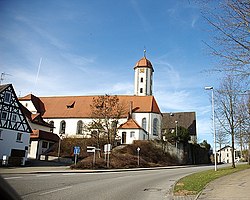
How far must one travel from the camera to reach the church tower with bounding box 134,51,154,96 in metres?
74.6

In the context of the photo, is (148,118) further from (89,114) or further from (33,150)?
(33,150)

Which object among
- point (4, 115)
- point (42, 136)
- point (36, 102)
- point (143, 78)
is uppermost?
point (143, 78)

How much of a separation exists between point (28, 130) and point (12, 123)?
2.74 m

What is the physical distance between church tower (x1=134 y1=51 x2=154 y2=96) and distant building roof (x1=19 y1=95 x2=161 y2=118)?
7410 mm

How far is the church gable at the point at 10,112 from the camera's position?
34.8m

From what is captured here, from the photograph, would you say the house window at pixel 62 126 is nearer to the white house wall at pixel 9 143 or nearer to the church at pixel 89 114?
the church at pixel 89 114

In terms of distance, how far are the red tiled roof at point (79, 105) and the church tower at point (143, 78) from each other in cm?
741

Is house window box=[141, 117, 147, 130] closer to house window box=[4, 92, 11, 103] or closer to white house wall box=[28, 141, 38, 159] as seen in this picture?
white house wall box=[28, 141, 38, 159]

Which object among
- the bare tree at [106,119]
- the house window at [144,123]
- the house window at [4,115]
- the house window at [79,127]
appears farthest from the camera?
the house window at [79,127]

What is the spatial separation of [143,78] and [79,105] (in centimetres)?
1950

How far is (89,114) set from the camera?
62531 mm

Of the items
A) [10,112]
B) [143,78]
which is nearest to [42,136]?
[10,112]

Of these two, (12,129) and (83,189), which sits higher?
(12,129)

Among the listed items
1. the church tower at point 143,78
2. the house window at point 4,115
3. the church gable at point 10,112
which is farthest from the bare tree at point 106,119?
the church tower at point 143,78
